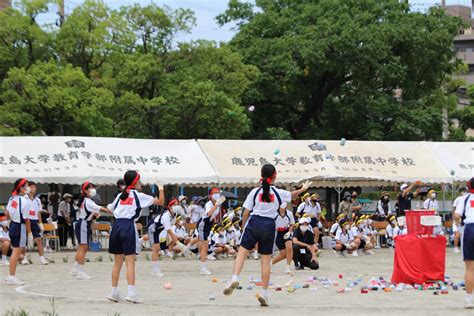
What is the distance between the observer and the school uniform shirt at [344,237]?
2703 cm

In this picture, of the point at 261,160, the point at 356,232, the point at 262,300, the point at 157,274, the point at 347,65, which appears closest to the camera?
the point at 262,300

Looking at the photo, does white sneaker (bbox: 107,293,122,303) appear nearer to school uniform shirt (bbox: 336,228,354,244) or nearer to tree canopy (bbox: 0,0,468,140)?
school uniform shirt (bbox: 336,228,354,244)

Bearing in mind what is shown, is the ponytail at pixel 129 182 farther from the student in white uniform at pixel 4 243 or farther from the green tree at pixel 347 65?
the green tree at pixel 347 65

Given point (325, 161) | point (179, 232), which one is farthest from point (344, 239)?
point (179, 232)

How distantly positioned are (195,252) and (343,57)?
22080 millimetres

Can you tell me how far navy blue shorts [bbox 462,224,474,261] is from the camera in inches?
520

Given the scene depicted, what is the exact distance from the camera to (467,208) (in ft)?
43.8

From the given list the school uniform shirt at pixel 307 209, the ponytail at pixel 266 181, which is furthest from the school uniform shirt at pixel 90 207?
the school uniform shirt at pixel 307 209

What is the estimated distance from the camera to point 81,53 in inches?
1640

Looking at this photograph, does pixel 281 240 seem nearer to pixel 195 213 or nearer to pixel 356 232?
pixel 356 232

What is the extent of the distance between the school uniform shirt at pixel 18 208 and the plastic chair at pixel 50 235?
9.15m

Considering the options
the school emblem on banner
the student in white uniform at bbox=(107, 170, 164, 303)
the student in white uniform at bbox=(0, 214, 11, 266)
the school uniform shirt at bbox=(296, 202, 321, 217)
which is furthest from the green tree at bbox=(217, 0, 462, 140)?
the student in white uniform at bbox=(107, 170, 164, 303)

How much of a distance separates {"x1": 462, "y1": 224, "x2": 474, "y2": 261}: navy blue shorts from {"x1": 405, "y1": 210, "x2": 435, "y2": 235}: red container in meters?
3.11

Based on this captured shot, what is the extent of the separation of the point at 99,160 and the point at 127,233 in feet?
49.5
